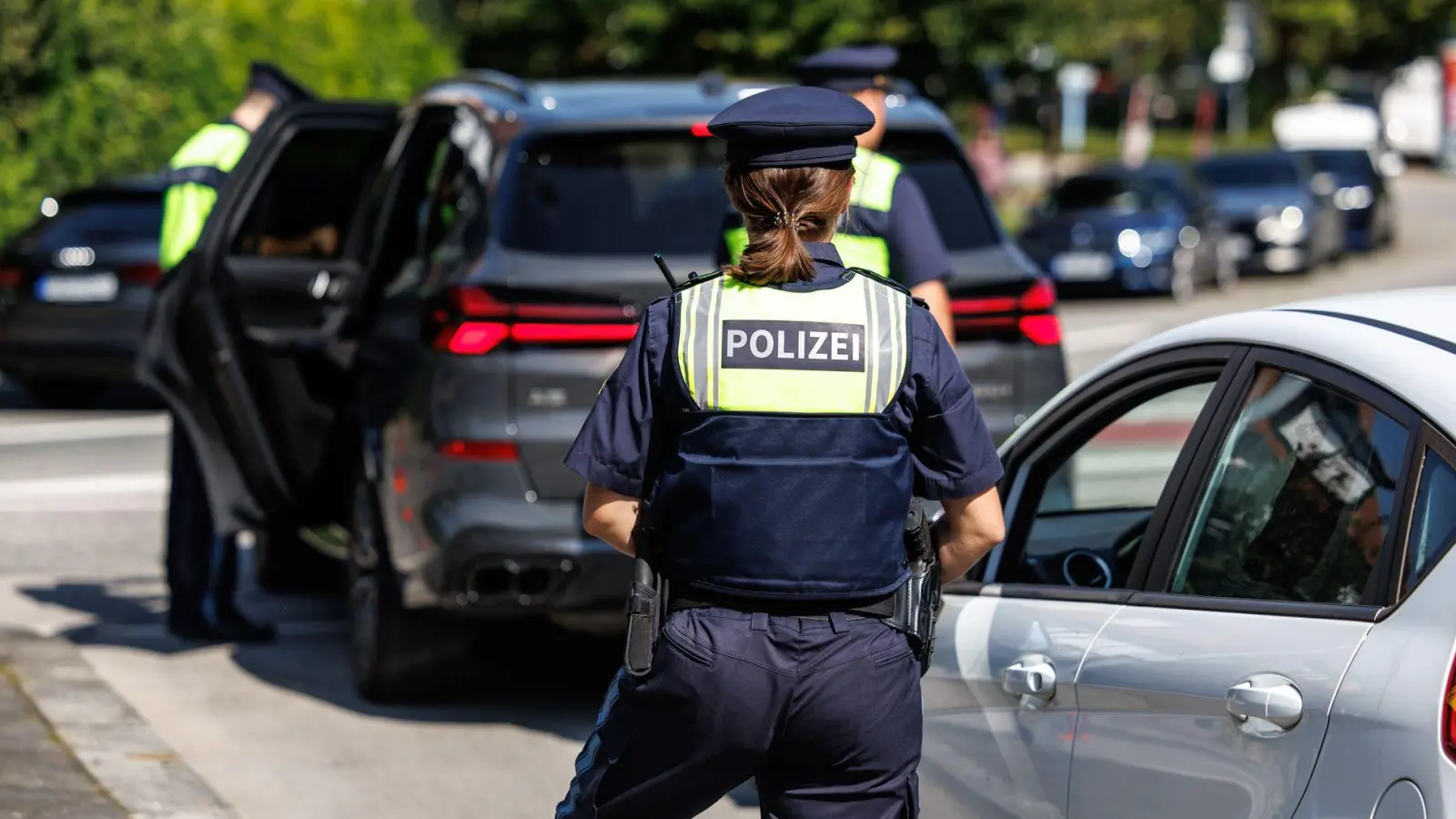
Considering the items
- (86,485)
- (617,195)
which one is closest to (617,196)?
(617,195)

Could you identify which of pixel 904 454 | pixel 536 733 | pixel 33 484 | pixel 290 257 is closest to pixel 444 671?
pixel 536 733

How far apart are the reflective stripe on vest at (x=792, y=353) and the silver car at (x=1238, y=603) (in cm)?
61

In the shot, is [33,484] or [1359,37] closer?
[33,484]

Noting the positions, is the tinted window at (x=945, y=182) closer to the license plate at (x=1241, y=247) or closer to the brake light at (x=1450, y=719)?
the brake light at (x=1450, y=719)

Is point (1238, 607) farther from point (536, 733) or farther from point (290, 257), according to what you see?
point (290, 257)

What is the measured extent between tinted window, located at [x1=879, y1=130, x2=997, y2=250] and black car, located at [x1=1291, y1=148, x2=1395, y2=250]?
2436 centimetres

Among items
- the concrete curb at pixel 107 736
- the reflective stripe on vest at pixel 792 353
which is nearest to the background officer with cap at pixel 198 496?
the concrete curb at pixel 107 736

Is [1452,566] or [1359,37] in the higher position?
[1452,566]

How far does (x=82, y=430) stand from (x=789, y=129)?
39.3 feet

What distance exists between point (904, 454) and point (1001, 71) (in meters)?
25.3

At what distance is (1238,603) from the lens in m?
3.14

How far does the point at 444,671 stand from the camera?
22.1 feet

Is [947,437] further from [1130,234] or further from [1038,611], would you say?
[1130,234]

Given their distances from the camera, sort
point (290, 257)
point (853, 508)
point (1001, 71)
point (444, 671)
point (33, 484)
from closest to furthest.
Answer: point (853, 508), point (444, 671), point (290, 257), point (33, 484), point (1001, 71)
